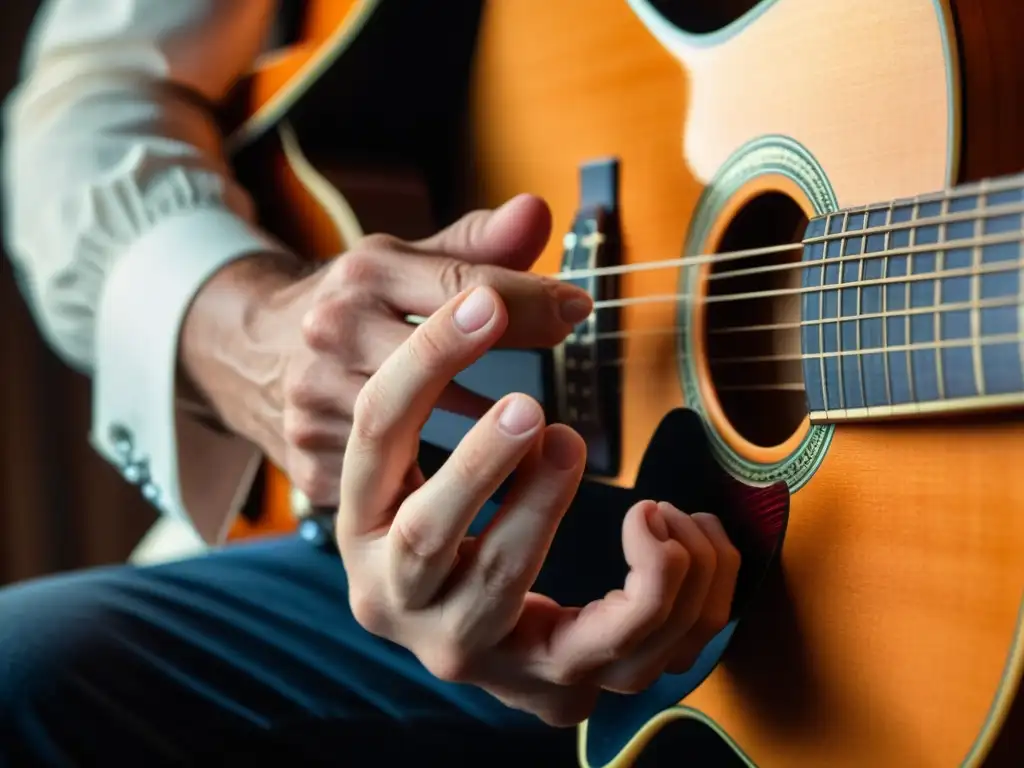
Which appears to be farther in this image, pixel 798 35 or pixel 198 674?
pixel 198 674

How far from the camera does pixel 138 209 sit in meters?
0.66

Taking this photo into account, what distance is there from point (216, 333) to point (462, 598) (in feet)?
0.96

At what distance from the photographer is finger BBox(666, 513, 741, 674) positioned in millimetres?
375

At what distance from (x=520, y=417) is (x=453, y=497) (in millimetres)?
41

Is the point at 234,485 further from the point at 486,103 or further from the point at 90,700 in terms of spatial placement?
the point at 486,103

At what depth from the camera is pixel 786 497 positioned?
14.2 inches

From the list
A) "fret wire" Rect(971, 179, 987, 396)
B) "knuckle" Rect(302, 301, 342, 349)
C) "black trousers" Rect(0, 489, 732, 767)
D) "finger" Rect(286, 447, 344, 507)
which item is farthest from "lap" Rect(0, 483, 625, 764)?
"fret wire" Rect(971, 179, 987, 396)

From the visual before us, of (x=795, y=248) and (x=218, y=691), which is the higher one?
(x=795, y=248)

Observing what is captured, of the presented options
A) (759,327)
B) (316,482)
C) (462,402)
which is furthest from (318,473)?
(759,327)

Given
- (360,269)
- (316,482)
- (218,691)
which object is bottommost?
→ (218,691)

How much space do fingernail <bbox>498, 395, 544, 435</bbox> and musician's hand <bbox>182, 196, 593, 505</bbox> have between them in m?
0.06

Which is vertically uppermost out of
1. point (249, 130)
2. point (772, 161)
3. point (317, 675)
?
point (249, 130)

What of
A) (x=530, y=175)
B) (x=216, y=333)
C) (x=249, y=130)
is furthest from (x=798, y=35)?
(x=249, y=130)

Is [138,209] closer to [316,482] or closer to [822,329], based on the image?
[316,482]
